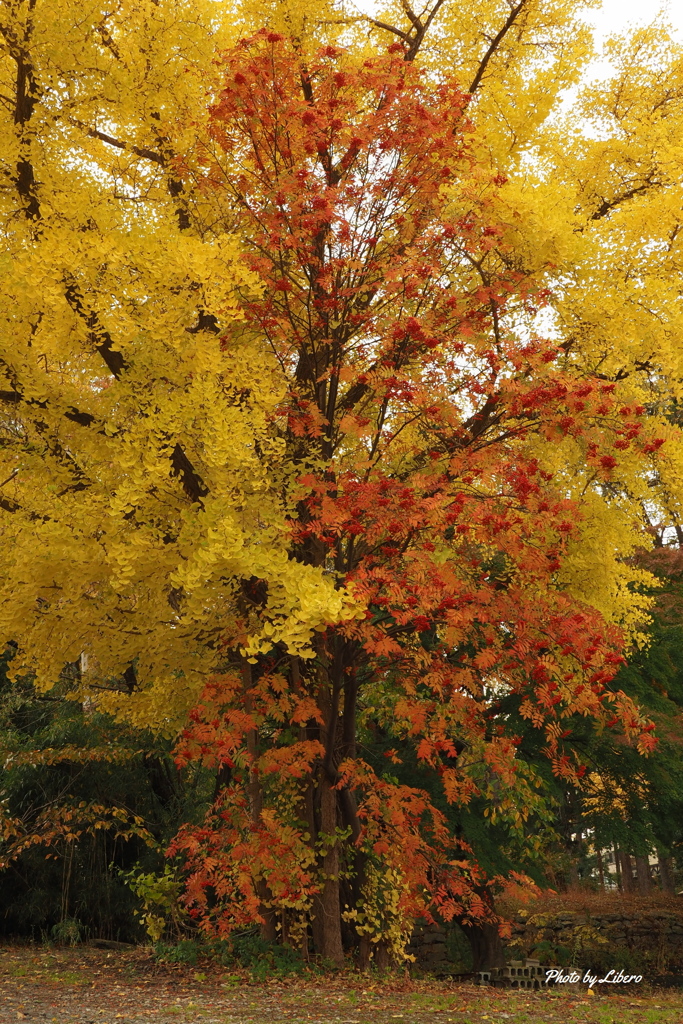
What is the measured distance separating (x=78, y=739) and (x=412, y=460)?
572cm

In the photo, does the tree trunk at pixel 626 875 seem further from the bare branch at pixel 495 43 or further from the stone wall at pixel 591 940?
the bare branch at pixel 495 43

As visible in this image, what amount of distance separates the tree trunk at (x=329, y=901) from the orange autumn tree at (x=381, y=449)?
20 millimetres

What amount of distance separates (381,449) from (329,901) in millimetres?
4145

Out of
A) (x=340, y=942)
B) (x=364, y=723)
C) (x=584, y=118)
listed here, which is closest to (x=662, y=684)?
(x=364, y=723)

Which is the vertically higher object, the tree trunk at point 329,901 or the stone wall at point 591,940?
the tree trunk at point 329,901

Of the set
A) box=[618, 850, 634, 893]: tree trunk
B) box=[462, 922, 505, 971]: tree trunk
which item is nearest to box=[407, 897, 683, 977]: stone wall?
box=[462, 922, 505, 971]: tree trunk

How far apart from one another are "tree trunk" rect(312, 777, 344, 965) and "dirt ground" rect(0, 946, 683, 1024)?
377mm

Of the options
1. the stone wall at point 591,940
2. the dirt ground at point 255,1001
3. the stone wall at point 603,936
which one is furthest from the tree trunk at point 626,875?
the dirt ground at point 255,1001

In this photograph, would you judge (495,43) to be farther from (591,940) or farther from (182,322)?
(591,940)

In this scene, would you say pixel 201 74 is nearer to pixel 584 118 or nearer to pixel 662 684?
pixel 584 118

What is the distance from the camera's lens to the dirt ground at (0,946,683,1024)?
19.1ft

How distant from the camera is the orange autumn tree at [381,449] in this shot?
6164 millimetres

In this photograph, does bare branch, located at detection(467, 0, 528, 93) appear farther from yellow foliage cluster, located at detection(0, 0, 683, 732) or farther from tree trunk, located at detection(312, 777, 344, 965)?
tree trunk, located at detection(312, 777, 344, 965)

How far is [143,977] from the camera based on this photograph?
25.8ft
